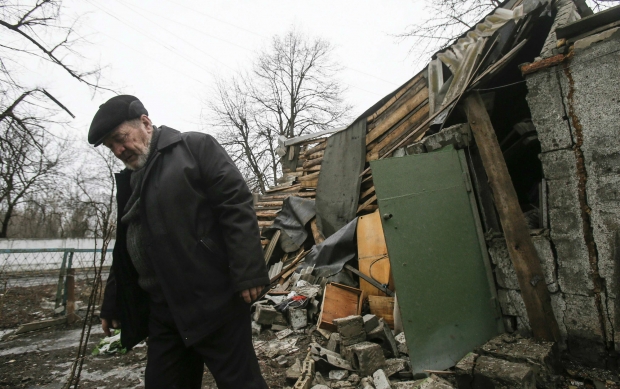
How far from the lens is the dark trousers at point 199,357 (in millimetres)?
1580

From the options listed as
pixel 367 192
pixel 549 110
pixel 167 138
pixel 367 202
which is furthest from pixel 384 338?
pixel 367 192

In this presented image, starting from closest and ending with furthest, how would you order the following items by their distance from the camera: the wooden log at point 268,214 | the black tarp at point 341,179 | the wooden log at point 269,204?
1. the black tarp at point 341,179
2. the wooden log at point 268,214
3. the wooden log at point 269,204

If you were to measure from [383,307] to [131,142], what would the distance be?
385 cm

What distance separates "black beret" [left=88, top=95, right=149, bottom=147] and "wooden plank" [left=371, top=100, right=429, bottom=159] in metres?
5.76

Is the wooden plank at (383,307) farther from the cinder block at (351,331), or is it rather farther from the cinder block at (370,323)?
the cinder block at (351,331)

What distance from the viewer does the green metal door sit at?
322 cm

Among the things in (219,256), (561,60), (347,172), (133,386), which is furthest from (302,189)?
(219,256)

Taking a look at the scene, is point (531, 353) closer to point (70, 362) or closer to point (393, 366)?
point (393, 366)

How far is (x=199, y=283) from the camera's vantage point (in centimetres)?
159

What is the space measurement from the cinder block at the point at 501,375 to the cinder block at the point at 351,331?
1.29 m

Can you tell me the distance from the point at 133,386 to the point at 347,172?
5347 mm

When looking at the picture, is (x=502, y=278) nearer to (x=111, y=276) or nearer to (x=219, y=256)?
(x=219, y=256)

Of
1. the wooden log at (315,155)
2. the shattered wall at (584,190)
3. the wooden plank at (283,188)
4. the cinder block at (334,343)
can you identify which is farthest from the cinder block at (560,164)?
the wooden plank at (283,188)

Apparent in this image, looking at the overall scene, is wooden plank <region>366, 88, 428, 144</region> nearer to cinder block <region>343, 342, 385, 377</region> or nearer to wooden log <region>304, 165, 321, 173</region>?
wooden log <region>304, 165, 321, 173</region>
